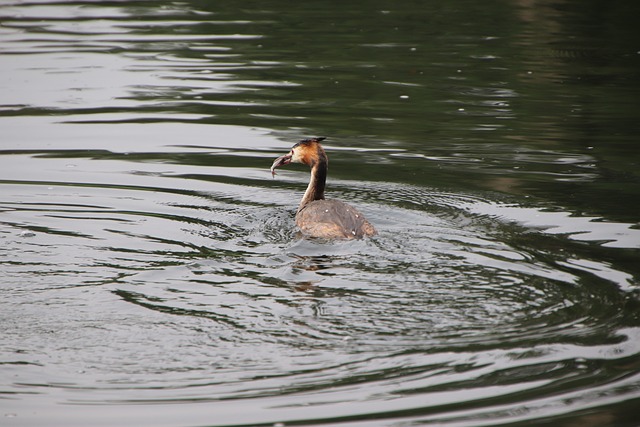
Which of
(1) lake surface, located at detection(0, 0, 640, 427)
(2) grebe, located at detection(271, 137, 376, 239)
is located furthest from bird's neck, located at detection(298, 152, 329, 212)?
(1) lake surface, located at detection(0, 0, 640, 427)

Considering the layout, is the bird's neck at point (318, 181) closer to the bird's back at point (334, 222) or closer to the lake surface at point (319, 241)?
the lake surface at point (319, 241)

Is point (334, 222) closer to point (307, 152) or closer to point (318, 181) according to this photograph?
point (318, 181)

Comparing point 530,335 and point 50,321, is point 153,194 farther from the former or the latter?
point 530,335

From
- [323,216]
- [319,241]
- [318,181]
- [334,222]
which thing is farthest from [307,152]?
[319,241]

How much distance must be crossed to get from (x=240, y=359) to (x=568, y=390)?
2043mm

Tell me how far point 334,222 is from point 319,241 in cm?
24

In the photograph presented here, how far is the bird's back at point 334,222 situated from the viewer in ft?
30.8

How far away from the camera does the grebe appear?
30.9 feet

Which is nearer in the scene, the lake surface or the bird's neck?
the lake surface

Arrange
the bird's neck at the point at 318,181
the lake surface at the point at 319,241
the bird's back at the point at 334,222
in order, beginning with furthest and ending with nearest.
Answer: the bird's neck at the point at 318,181
the bird's back at the point at 334,222
the lake surface at the point at 319,241

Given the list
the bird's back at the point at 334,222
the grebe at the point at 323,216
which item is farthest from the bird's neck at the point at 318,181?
the bird's back at the point at 334,222

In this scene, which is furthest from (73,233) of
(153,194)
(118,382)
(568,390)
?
(568,390)

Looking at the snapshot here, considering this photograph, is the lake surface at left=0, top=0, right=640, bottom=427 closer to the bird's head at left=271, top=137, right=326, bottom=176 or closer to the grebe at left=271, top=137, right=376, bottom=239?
the grebe at left=271, top=137, right=376, bottom=239

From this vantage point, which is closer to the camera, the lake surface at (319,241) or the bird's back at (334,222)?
the lake surface at (319,241)
